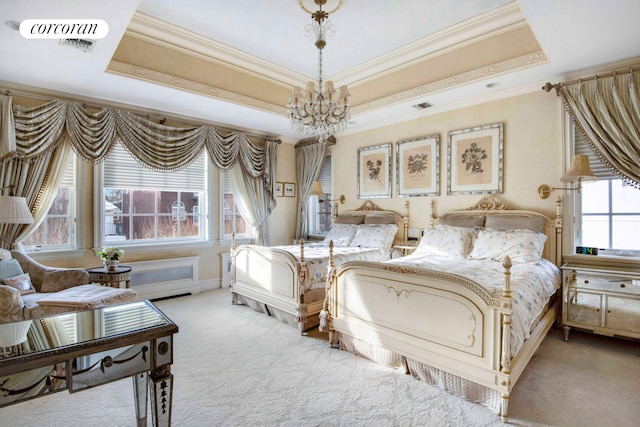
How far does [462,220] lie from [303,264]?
6.94ft

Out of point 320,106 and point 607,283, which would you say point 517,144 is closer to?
point 607,283

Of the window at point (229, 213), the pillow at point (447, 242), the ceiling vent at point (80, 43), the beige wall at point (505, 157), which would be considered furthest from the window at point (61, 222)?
the pillow at point (447, 242)

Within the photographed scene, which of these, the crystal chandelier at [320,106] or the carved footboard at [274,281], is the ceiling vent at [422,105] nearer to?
the crystal chandelier at [320,106]

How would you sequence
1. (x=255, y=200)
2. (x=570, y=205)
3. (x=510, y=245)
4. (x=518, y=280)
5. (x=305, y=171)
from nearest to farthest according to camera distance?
(x=518, y=280) → (x=510, y=245) → (x=570, y=205) → (x=255, y=200) → (x=305, y=171)

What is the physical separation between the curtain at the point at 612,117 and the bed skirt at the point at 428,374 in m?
2.50

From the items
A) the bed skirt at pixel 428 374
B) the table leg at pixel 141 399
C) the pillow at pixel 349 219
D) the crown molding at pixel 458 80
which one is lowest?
the bed skirt at pixel 428 374

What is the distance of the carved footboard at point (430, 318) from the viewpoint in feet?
6.38

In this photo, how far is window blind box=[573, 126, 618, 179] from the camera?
127 inches

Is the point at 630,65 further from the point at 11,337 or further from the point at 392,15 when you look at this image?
the point at 11,337

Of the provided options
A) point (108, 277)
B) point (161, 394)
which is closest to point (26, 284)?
point (108, 277)

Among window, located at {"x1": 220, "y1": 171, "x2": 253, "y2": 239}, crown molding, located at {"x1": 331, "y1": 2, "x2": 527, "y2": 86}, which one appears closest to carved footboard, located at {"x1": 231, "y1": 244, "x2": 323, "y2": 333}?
window, located at {"x1": 220, "y1": 171, "x2": 253, "y2": 239}

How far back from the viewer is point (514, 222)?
3559 mm

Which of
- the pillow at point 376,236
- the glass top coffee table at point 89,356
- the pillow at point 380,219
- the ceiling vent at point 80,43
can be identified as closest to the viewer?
the glass top coffee table at point 89,356

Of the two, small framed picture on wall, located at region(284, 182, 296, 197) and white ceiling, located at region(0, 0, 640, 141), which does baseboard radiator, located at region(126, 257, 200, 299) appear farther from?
white ceiling, located at region(0, 0, 640, 141)
